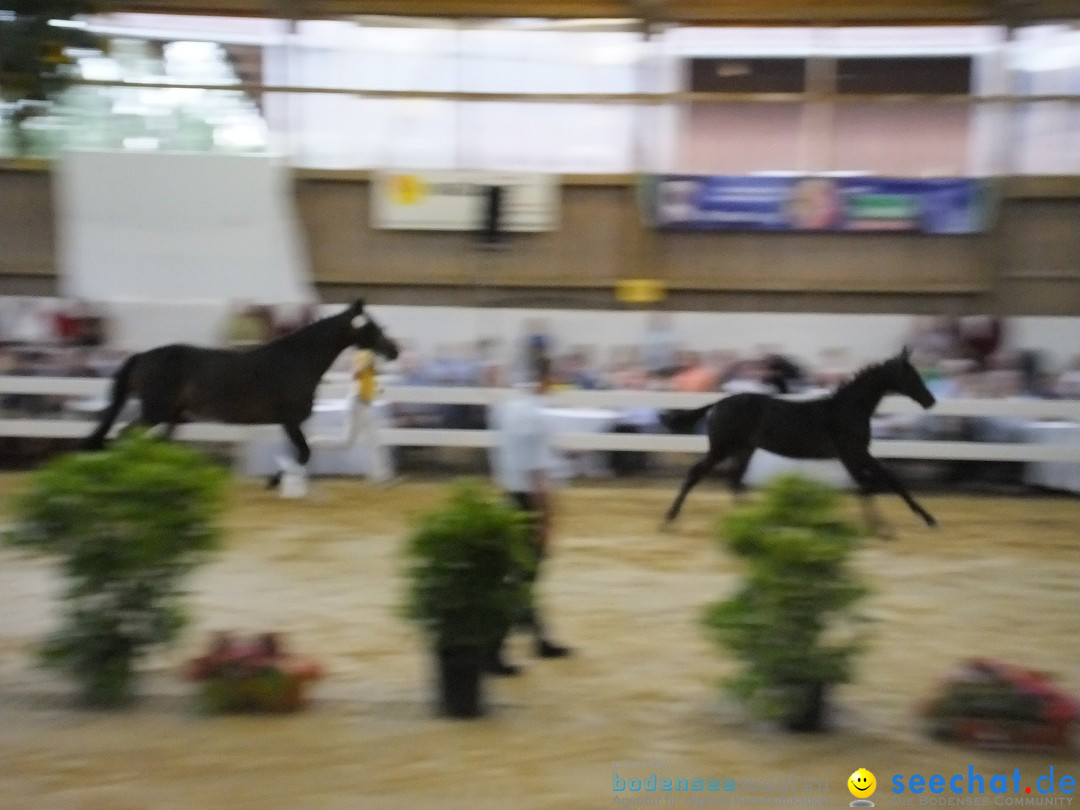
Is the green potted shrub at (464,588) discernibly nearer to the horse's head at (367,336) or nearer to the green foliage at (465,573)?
the green foliage at (465,573)

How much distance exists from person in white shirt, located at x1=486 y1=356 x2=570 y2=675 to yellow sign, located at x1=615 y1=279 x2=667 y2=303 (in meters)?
12.3

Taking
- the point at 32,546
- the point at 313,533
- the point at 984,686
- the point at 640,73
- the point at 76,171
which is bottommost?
the point at 313,533

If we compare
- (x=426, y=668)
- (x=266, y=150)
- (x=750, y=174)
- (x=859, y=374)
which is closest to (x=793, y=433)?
(x=859, y=374)

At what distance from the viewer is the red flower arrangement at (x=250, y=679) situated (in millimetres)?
5613

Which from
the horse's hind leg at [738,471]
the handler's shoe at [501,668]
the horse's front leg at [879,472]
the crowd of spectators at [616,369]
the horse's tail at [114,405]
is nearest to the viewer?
the handler's shoe at [501,668]

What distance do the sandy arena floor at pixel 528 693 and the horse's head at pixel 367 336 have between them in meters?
2.13

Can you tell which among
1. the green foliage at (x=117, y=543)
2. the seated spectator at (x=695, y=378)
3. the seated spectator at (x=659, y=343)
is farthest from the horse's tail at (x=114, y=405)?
the seated spectator at (x=659, y=343)

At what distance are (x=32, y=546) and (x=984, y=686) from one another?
13.5 ft

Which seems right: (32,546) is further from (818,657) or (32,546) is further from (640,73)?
(640,73)

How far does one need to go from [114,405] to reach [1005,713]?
8.55 meters

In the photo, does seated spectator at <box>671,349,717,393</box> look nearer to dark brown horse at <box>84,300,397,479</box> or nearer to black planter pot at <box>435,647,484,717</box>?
dark brown horse at <box>84,300,397,479</box>

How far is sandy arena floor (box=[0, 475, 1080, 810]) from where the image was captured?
4879 mm

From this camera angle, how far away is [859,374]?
34.3 ft

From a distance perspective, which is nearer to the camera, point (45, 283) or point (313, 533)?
point (313, 533)
